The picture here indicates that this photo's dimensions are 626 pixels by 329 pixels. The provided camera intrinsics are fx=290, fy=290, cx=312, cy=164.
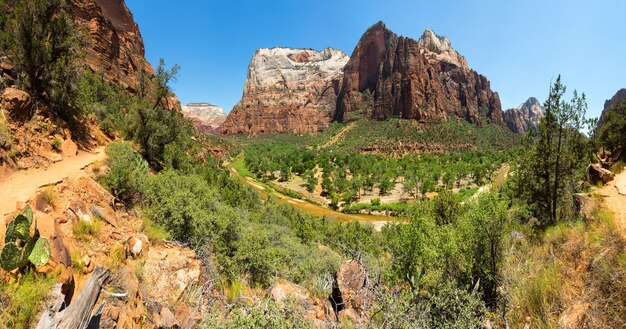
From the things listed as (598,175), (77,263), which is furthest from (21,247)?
(598,175)

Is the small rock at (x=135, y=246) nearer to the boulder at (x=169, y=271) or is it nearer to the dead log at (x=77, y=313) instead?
the boulder at (x=169, y=271)

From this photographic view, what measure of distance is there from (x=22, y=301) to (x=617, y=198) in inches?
491

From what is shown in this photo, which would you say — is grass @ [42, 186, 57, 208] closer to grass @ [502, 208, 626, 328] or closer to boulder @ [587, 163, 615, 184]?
grass @ [502, 208, 626, 328]

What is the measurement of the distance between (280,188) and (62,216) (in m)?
71.1

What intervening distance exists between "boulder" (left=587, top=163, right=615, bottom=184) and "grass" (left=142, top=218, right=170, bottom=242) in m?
13.8

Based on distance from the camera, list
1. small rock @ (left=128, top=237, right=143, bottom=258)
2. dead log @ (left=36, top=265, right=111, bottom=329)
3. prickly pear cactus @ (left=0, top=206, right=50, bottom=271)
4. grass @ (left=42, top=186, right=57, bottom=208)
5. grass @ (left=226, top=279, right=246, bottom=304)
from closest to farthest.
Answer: dead log @ (left=36, top=265, right=111, bottom=329) < prickly pear cactus @ (left=0, top=206, right=50, bottom=271) < small rock @ (left=128, top=237, right=143, bottom=258) < grass @ (left=42, top=186, right=57, bottom=208) < grass @ (left=226, top=279, right=246, bottom=304)

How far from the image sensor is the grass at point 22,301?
389cm

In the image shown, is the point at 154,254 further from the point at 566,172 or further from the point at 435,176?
the point at 435,176

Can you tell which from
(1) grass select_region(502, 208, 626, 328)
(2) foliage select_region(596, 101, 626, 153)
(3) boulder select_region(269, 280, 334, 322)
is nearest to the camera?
(1) grass select_region(502, 208, 626, 328)

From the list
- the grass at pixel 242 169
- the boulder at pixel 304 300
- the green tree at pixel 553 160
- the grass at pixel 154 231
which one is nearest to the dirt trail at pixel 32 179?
the grass at pixel 154 231

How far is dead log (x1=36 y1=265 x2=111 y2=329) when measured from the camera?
325cm

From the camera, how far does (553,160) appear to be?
10.5m

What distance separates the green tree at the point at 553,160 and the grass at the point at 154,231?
13.1 metres

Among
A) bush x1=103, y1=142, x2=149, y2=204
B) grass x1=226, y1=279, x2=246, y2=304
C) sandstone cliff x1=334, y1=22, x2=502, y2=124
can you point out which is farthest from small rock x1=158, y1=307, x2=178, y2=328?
sandstone cliff x1=334, y1=22, x2=502, y2=124
